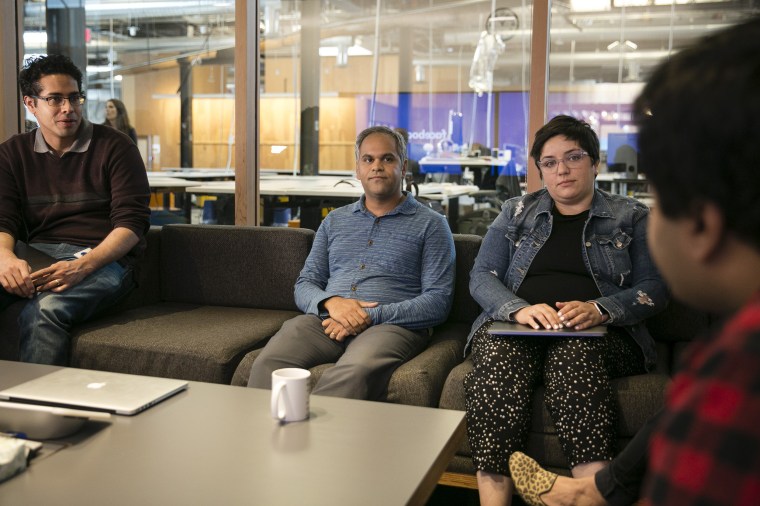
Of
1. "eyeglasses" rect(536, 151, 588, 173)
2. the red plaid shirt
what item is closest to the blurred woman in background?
"eyeglasses" rect(536, 151, 588, 173)

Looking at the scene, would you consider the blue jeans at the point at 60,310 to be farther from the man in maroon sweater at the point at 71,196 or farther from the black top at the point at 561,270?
the black top at the point at 561,270

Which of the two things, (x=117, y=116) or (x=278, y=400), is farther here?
(x=117, y=116)

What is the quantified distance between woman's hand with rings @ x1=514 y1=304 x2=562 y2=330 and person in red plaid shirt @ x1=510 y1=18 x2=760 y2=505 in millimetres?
1786

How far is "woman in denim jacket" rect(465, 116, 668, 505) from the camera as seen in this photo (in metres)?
2.26

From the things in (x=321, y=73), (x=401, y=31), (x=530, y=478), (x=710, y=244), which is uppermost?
(x=401, y=31)

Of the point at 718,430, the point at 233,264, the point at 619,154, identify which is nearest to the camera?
the point at 718,430

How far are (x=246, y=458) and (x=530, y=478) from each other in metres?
0.83

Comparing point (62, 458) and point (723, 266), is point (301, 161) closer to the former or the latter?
point (62, 458)

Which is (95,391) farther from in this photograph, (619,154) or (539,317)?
(619,154)

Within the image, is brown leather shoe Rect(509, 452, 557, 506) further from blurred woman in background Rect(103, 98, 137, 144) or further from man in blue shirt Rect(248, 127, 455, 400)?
blurred woman in background Rect(103, 98, 137, 144)

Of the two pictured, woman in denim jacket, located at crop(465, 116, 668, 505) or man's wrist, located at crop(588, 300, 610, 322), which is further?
man's wrist, located at crop(588, 300, 610, 322)

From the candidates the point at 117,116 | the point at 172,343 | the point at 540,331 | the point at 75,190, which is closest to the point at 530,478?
Result: the point at 540,331

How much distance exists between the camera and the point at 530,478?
2.01 m

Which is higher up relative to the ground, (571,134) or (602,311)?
(571,134)
